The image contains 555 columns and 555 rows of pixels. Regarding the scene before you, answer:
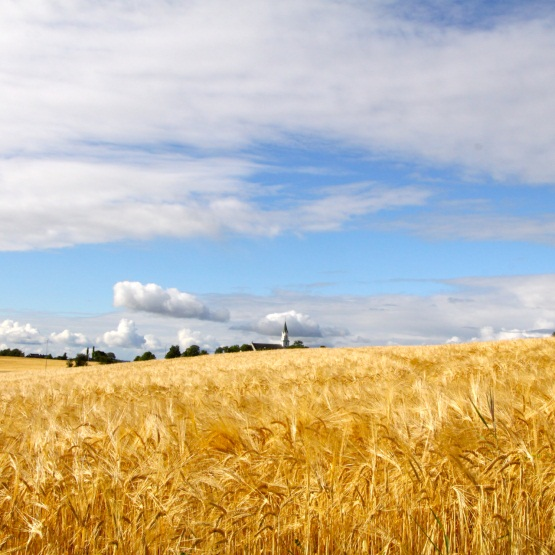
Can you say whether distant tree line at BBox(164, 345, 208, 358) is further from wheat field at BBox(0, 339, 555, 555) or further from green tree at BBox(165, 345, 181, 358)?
wheat field at BBox(0, 339, 555, 555)

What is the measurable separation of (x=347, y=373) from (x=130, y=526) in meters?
9.09

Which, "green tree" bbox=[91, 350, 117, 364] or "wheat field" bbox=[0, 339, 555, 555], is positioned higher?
"wheat field" bbox=[0, 339, 555, 555]

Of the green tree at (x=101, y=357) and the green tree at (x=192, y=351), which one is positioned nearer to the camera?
the green tree at (x=192, y=351)

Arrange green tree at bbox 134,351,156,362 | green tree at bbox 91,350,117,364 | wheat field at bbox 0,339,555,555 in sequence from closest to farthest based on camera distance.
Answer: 1. wheat field at bbox 0,339,555,555
2. green tree at bbox 134,351,156,362
3. green tree at bbox 91,350,117,364

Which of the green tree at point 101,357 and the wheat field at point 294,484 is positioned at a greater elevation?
the wheat field at point 294,484

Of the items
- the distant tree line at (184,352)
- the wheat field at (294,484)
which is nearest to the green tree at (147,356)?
the distant tree line at (184,352)

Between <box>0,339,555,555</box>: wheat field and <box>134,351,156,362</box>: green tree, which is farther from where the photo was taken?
<box>134,351,156,362</box>: green tree

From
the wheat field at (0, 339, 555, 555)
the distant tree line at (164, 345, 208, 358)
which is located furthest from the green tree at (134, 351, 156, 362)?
the wheat field at (0, 339, 555, 555)

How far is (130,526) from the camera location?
314 centimetres

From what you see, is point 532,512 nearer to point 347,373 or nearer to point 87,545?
point 87,545

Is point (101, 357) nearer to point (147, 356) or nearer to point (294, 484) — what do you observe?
point (147, 356)

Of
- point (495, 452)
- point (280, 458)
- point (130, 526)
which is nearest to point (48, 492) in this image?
point (130, 526)

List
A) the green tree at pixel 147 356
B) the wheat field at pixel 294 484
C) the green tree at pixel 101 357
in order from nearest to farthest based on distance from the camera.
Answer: the wheat field at pixel 294 484
the green tree at pixel 147 356
the green tree at pixel 101 357

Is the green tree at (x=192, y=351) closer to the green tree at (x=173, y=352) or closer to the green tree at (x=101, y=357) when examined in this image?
the green tree at (x=173, y=352)
